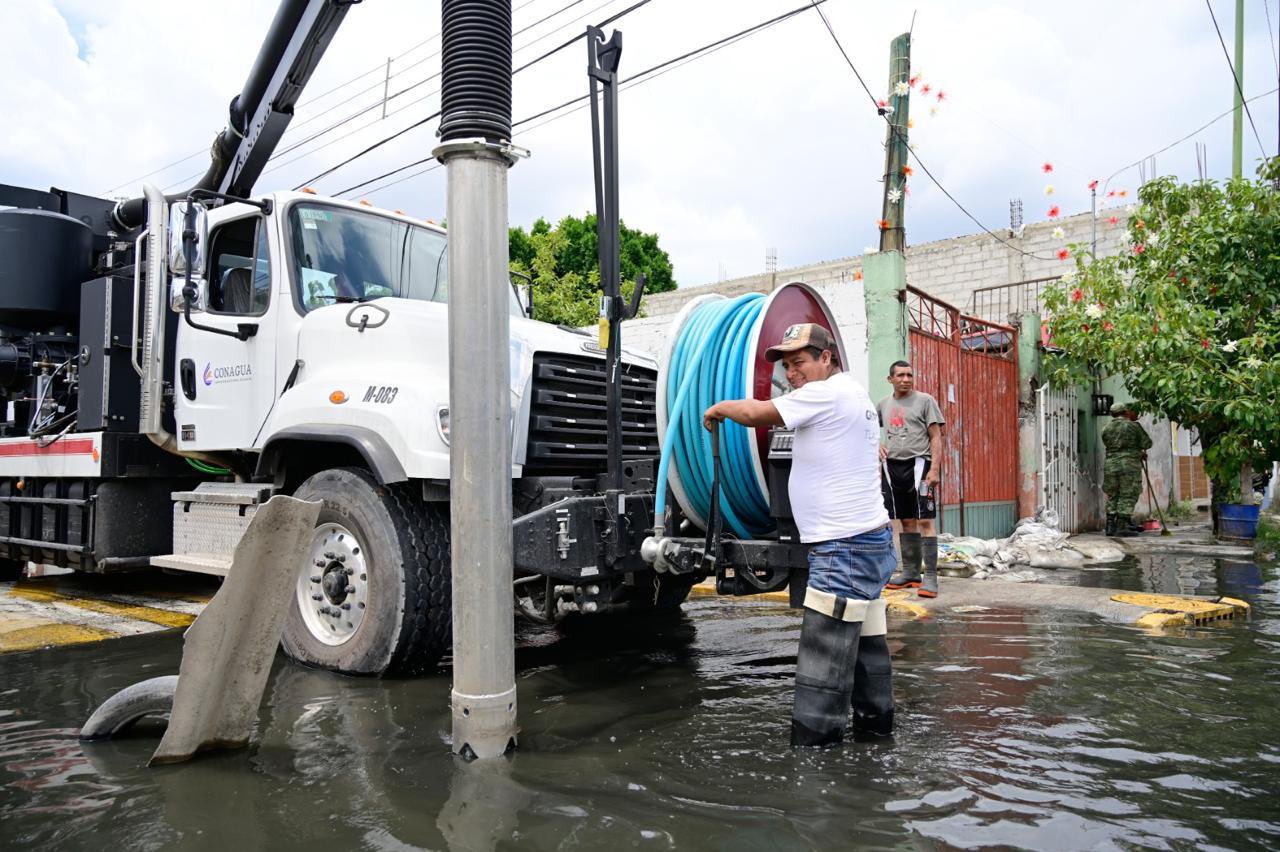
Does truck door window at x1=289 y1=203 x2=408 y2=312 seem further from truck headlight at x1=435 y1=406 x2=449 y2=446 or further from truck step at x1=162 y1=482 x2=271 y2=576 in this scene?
truck headlight at x1=435 y1=406 x2=449 y2=446

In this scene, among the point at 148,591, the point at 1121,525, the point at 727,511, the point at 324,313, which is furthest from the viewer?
the point at 1121,525

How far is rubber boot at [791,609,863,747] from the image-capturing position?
346 centimetres

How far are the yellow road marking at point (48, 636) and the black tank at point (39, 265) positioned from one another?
2920 millimetres

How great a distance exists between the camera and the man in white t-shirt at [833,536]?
3.48 metres

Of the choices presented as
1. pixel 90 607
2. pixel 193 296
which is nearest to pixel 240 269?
pixel 193 296

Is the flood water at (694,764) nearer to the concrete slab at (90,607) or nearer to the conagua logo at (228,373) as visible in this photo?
the concrete slab at (90,607)

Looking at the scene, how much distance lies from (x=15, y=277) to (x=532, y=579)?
19.5ft

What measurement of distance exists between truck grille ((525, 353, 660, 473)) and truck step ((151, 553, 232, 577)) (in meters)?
2.07

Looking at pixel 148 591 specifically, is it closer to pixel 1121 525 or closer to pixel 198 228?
pixel 198 228

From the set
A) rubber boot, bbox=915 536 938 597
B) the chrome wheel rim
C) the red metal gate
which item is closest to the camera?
the chrome wheel rim

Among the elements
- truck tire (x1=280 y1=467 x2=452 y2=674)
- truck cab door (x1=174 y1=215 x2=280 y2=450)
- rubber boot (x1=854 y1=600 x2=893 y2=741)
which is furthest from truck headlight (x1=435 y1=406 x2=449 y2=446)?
rubber boot (x1=854 y1=600 x2=893 y2=741)

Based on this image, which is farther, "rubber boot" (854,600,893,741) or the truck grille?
the truck grille

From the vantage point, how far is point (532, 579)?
15.4 feet

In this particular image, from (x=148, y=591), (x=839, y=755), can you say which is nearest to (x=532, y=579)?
(x=839, y=755)
